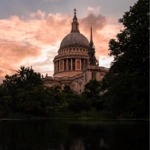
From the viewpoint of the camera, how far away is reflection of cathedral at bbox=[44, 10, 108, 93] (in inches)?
4675

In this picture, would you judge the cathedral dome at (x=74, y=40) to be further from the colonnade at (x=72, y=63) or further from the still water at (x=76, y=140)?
the still water at (x=76, y=140)

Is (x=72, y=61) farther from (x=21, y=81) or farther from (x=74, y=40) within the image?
(x=21, y=81)

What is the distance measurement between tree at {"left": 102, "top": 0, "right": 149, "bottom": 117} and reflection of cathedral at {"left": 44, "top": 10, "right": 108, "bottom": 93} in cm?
8428

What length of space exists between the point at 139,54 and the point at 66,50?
105 metres

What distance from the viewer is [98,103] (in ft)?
233

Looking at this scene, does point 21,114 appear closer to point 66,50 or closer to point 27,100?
point 27,100

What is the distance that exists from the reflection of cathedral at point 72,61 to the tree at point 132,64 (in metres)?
84.3

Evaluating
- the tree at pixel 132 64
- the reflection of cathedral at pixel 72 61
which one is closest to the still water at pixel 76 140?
the tree at pixel 132 64

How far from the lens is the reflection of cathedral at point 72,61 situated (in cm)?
11875

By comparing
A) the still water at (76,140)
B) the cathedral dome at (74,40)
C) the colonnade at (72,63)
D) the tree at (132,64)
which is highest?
the cathedral dome at (74,40)

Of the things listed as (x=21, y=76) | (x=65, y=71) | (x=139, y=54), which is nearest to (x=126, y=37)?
(x=139, y=54)

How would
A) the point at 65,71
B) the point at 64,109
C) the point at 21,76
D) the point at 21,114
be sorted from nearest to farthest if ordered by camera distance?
the point at 21,114 → the point at 64,109 → the point at 21,76 → the point at 65,71

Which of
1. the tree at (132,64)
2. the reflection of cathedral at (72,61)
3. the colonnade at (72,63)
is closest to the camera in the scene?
the tree at (132,64)

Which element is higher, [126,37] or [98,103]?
[126,37]
